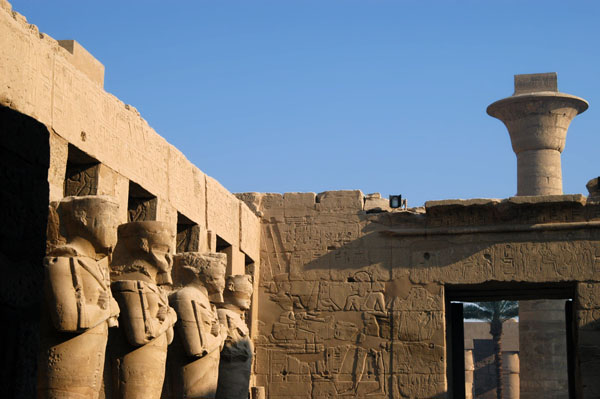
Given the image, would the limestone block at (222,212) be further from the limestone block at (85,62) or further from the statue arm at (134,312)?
the statue arm at (134,312)

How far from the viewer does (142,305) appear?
7.02 metres

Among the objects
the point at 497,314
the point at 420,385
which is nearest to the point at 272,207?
the point at 420,385

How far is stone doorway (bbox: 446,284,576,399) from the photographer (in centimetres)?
1380

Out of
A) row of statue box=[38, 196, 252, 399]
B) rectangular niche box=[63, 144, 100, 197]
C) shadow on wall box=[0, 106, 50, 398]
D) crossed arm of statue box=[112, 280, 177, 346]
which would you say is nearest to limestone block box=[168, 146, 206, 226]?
row of statue box=[38, 196, 252, 399]

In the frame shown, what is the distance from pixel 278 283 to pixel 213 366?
564cm

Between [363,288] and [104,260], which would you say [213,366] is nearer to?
[104,260]

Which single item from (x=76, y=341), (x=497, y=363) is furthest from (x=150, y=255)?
(x=497, y=363)

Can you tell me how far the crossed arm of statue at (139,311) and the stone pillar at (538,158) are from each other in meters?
12.5

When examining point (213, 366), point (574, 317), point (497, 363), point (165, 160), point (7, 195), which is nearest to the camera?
point (7, 195)

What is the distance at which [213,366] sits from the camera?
27.1 feet

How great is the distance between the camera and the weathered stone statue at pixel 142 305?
22.9ft

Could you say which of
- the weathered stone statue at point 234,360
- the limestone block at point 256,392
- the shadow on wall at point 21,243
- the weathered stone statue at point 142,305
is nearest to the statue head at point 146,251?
the weathered stone statue at point 142,305

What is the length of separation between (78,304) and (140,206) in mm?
3882

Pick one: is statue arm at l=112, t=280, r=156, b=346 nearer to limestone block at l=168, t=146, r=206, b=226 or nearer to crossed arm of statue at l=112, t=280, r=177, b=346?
crossed arm of statue at l=112, t=280, r=177, b=346
